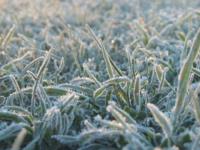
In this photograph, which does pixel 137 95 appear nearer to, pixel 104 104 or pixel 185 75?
pixel 104 104

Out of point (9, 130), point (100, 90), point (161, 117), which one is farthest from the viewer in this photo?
point (100, 90)

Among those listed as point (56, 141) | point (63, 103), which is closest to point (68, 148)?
point (56, 141)

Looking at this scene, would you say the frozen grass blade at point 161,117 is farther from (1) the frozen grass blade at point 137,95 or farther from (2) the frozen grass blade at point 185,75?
(1) the frozen grass blade at point 137,95

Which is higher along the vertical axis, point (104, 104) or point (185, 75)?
point (185, 75)

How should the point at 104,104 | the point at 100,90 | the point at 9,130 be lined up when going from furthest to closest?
the point at 104,104 < the point at 100,90 < the point at 9,130

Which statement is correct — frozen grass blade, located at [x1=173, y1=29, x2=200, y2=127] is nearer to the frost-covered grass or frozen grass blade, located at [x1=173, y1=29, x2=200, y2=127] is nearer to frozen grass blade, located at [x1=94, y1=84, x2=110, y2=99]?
the frost-covered grass

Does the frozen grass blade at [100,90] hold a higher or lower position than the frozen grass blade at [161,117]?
higher

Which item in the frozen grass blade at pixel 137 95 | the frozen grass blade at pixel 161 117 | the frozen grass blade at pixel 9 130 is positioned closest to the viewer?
the frozen grass blade at pixel 161 117

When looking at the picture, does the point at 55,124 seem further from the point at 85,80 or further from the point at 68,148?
the point at 85,80

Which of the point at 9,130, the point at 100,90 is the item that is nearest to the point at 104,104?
the point at 100,90

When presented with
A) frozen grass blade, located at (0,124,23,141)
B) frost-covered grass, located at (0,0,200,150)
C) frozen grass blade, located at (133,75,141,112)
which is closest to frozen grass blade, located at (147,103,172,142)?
frost-covered grass, located at (0,0,200,150)

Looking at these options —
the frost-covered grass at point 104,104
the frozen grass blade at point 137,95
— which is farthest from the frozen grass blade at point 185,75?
the frozen grass blade at point 137,95
